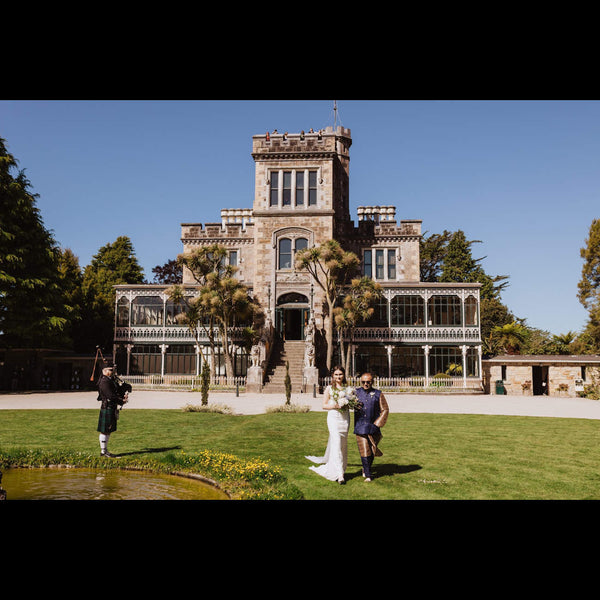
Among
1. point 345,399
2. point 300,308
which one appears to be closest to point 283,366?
point 300,308

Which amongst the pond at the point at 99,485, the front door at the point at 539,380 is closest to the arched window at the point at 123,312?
the pond at the point at 99,485

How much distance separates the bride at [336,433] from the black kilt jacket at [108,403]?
4.52 meters

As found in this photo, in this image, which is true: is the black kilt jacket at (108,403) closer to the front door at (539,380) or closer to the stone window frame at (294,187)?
the stone window frame at (294,187)

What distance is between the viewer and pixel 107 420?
406 inches

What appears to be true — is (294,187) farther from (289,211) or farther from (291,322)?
(291,322)

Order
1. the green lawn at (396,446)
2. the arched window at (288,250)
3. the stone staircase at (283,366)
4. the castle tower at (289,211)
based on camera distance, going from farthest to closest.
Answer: the arched window at (288,250) < the castle tower at (289,211) < the stone staircase at (283,366) < the green lawn at (396,446)

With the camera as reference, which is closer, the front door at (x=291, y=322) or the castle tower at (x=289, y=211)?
the front door at (x=291, y=322)

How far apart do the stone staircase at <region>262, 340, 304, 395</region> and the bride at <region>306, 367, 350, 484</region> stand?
20.2 m

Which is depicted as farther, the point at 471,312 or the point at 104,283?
the point at 104,283

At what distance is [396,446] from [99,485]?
6.27m

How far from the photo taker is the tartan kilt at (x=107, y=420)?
10.3 m
